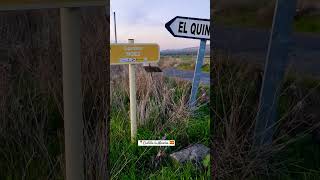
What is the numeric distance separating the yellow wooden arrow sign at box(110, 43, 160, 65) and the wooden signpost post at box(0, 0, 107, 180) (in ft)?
0.81

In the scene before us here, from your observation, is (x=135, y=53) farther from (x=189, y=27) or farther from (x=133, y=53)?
(x=189, y=27)

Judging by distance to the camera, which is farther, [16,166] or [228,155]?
[16,166]

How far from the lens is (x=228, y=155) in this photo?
2797 millimetres

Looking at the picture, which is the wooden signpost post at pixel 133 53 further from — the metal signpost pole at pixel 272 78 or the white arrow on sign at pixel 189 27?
the metal signpost pole at pixel 272 78

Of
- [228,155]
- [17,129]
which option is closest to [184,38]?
[228,155]

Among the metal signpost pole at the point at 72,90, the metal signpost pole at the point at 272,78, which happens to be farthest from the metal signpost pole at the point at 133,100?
the metal signpost pole at the point at 272,78

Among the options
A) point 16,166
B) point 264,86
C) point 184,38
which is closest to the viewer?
point 184,38

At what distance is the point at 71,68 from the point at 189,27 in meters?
0.68

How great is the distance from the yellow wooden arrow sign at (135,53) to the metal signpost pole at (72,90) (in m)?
0.25

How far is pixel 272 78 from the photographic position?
2.79 metres

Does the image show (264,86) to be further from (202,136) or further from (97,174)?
(97,174)

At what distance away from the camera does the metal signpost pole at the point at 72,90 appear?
238 cm

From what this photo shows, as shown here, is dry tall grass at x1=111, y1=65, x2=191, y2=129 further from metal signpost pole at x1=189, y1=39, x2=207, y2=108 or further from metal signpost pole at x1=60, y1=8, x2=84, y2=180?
metal signpost pole at x1=60, y1=8, x2=84, y2=180

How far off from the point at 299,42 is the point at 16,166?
1997 millimetres
